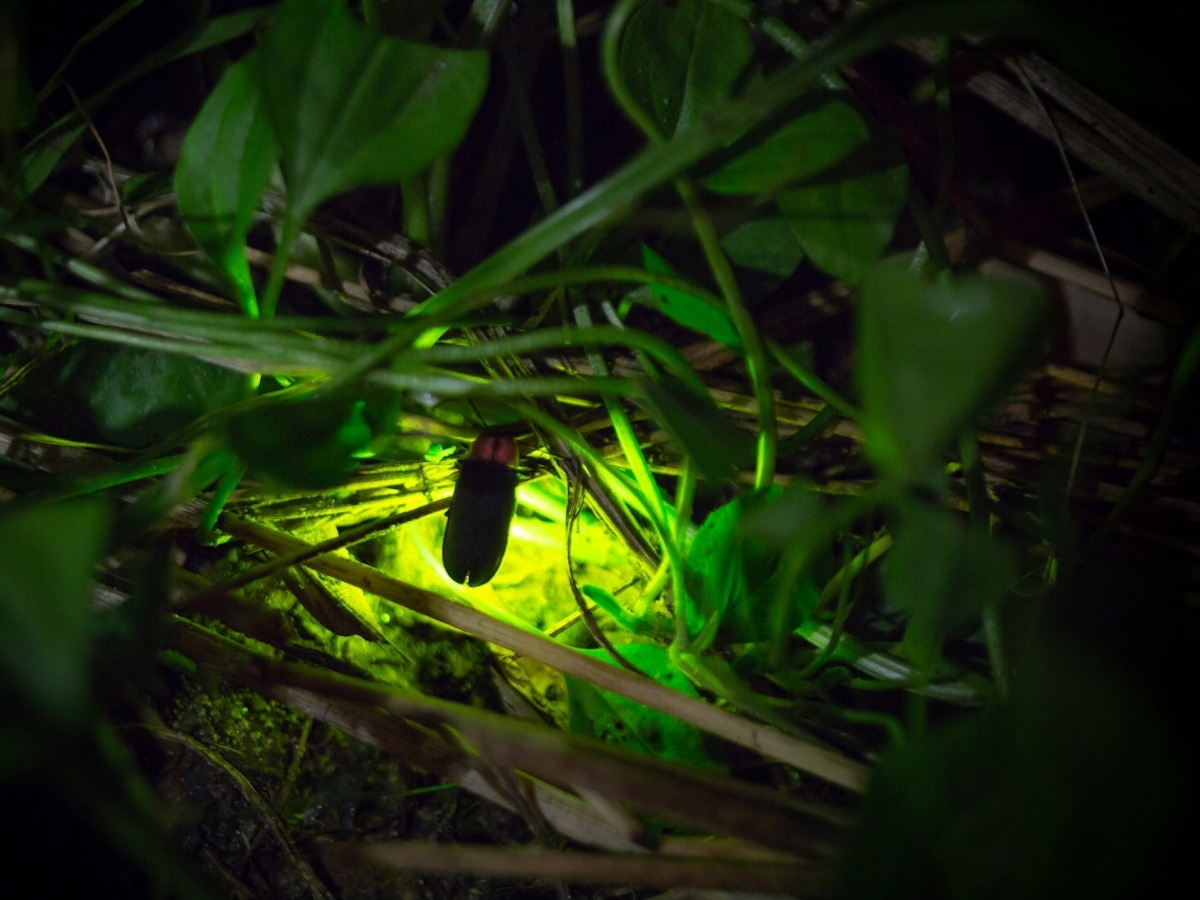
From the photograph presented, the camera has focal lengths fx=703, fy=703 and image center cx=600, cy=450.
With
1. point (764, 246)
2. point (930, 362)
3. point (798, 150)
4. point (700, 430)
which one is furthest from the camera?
point (764, 246)


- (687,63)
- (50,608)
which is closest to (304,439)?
(50,608)

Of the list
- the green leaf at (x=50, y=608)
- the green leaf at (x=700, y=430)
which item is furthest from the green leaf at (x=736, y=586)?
the green leaf at (x=50, y=608)

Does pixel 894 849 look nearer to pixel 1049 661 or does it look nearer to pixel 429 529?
pixel 1049 661

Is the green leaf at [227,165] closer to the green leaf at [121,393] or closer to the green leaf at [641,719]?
the green leaf at [121,393]

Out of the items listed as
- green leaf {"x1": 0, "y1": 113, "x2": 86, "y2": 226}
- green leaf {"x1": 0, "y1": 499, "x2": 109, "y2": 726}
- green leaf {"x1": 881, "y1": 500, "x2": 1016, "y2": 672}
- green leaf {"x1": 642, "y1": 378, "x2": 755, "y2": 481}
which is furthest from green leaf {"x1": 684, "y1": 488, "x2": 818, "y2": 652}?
green leaf {"x1": 0, "y1": 113, "x2": 86, "y2": 226}

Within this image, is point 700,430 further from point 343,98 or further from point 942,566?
point 343,98

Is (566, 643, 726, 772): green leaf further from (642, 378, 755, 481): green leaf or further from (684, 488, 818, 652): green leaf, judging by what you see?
(642, 378, 755, 481): green leaf

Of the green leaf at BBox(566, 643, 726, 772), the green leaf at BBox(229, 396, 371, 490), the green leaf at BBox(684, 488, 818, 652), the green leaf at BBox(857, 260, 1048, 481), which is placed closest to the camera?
the green leaf at BBox(857, 260, 1048, 481)
